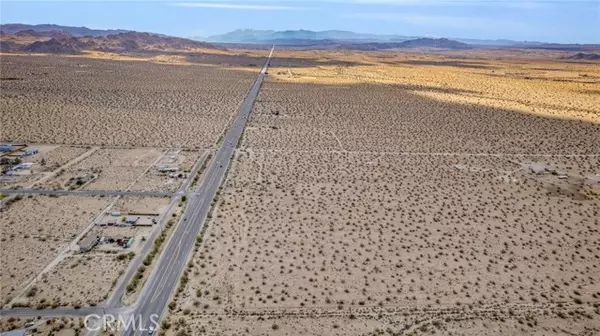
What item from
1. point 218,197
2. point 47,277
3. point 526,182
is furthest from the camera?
point 526,182

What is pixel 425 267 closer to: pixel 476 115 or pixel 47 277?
pixel 47 277

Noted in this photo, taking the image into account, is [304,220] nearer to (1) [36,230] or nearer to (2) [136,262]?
→ (2) [136,262]

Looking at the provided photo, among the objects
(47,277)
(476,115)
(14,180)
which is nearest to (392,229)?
(47,277)

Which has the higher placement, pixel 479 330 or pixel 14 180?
pixel 14 180

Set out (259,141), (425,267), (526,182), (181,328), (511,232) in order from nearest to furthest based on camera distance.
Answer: (181,328)
(425,267)
(511,232)
(526,182)
(259,141)

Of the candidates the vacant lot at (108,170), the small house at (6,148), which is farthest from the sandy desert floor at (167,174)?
the small house at (6,148)

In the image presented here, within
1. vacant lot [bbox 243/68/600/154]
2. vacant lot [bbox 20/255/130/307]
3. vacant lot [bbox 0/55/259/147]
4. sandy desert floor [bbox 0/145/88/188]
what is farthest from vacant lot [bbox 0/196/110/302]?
vacant lot [bbox 243/68/600/154]

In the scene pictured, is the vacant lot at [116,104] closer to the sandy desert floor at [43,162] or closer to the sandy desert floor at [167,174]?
the sandy desert floor at [43,162]
